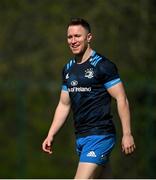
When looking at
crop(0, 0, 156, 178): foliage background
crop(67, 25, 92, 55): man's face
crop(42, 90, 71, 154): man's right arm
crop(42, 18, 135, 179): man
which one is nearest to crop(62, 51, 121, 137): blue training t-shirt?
crop(42, 18, 135, 179): man

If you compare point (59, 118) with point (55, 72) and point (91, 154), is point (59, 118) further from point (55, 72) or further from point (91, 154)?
point (55, 72)

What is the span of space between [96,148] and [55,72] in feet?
32.3

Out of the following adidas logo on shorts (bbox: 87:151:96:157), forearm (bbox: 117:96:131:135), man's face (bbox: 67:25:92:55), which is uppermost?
man's face (bbox: 67:25:92:55)

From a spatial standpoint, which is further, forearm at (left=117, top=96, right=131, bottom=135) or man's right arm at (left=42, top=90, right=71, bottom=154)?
man's right arm at (left=42, top=90, right=71, bottom=154)

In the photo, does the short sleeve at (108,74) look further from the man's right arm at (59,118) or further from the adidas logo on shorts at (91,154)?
the adidas logo on shorts at (91,154)

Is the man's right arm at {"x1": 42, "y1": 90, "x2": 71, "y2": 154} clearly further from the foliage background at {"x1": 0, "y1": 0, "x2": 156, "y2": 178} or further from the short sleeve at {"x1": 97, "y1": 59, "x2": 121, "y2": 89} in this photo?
the foliage background at {"x1": 0, "y1": 0, "x2": 156, "y2": 178}

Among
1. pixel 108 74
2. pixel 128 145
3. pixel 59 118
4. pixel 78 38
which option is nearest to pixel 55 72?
pixel 59 118

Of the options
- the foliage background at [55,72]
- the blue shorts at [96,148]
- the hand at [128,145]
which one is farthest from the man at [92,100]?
the foliage background at [55,72]

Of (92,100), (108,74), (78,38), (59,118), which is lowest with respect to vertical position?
(59,118)

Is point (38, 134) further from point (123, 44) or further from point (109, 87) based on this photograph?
point (109, 87)

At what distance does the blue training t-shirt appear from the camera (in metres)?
6.99

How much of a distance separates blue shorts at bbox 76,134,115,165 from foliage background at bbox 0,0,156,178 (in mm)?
6736

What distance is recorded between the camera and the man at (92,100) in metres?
6.94

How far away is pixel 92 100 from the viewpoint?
705 cm
